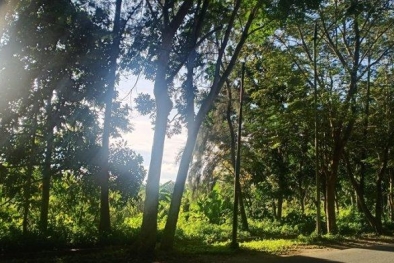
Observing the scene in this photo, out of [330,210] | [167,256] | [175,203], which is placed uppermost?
[330,210]

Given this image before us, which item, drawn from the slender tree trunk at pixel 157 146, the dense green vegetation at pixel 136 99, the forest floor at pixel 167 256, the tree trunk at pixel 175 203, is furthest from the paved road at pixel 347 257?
the slender tree trunk at pixel 157 146

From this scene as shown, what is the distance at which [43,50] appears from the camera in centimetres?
1378

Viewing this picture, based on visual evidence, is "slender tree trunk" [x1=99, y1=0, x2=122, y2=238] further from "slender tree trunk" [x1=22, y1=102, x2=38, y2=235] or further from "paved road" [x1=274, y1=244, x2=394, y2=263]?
"paved road" [x1=274, y1=244, x2=394, y2=263]

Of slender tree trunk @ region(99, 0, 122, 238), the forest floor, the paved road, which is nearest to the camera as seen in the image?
the forest floor

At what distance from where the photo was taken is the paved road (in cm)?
1192

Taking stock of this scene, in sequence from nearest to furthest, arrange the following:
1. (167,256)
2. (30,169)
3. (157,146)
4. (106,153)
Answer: (167,256)
(157,146)
(30,169)
(106,153)

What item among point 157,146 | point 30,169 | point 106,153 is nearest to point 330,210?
point 157,146

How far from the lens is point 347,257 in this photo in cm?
1278

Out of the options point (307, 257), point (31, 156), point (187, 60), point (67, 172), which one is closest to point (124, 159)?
point (67, 172)

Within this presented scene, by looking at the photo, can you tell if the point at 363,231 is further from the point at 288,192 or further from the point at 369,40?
the point at 369,40

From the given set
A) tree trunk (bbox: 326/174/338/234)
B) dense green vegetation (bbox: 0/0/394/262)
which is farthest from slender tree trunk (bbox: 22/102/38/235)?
tree trunk (bbox: 326/174/338/234)

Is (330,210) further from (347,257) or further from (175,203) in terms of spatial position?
(175,203)

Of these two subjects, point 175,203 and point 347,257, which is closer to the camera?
point 347,257

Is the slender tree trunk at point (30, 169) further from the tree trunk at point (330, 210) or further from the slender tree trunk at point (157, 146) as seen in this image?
the tree trunk at point (330, 210)
